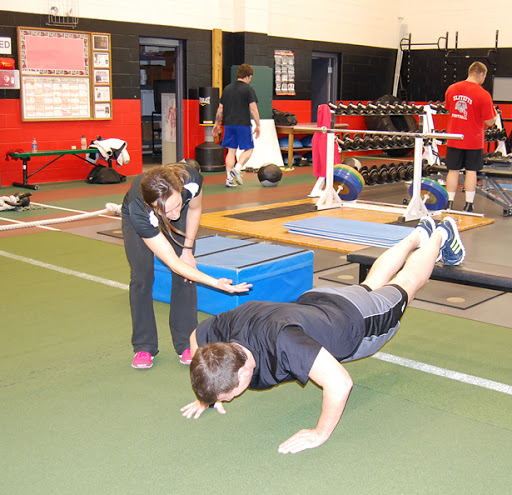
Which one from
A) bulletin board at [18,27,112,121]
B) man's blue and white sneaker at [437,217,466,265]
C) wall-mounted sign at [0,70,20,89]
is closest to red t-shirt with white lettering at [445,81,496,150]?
man's blue and white sneaker at [437,217,466,265]

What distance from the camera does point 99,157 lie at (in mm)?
9680

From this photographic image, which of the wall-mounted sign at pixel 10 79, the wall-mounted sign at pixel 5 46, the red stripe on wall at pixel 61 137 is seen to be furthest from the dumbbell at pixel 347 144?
the wall-mounted sign at pixel 5 46

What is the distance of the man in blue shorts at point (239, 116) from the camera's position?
865 cm

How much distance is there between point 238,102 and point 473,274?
5915 millimetres

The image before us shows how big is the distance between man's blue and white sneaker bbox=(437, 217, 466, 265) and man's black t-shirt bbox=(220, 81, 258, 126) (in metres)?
5.67

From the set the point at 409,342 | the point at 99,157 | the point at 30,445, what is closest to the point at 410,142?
the point at 99,157

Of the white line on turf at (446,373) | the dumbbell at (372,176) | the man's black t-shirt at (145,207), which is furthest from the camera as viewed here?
the dumbbell at (372,176)

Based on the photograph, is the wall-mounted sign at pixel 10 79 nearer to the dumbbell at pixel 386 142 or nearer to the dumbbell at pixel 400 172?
the dumbbell at pixel 386 142

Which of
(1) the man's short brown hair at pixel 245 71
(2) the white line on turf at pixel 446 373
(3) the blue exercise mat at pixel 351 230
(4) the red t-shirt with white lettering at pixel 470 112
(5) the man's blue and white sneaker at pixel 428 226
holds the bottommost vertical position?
(2) the white line on turf at pixel 446 373

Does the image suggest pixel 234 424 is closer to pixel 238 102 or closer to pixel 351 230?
pixel 351 230

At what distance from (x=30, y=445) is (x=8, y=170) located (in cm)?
709

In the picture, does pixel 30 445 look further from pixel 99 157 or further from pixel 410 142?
pixel 410 142

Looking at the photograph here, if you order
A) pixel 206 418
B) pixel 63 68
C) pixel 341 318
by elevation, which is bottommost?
pixel 206 418

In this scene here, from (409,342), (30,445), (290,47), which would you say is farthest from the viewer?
(290,47)
